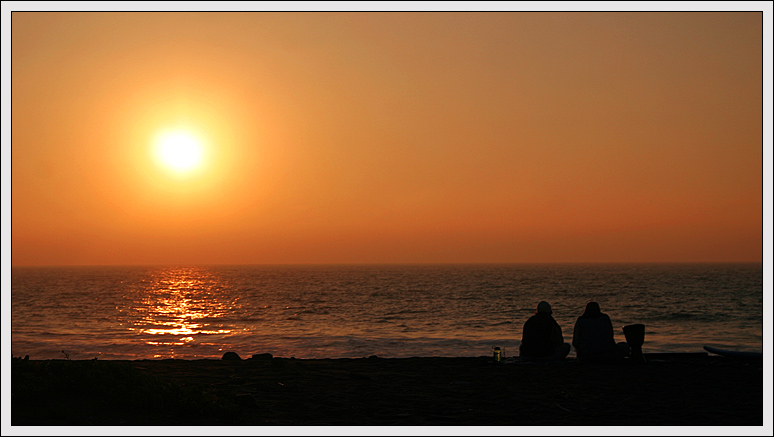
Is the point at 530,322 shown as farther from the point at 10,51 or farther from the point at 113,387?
the point at 10,51

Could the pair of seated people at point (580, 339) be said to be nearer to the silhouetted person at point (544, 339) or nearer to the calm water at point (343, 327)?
the silhouetted person at point (544, 339)

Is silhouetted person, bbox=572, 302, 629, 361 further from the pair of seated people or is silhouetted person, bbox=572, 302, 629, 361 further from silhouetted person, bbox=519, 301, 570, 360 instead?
silhouetted person, bbox=519, 301, 570, 360

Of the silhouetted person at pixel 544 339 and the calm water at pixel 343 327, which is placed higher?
the silhouetted person at pixel 544 339

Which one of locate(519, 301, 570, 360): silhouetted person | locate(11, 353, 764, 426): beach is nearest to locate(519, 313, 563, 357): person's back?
locate(519, 301, 570, 360): silhouetted person

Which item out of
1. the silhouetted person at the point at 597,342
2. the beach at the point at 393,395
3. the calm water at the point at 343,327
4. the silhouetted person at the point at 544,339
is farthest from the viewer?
the calm water at the point at 343,327

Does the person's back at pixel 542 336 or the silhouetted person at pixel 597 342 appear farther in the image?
the person's back at pixel 542 336

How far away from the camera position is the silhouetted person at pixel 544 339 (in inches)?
555

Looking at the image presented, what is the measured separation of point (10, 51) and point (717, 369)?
13.3 metres

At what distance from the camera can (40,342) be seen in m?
30.5

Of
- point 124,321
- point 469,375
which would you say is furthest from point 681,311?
point 469,375

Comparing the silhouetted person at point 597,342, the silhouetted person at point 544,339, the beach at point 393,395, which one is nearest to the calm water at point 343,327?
the silhouetted person at point 544,339

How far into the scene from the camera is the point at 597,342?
13.8 meters

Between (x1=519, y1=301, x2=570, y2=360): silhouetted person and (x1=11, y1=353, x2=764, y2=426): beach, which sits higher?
(x1=519, y1=301, x2=570, y2=360): silhouetted person

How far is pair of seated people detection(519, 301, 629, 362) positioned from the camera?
1377cm
